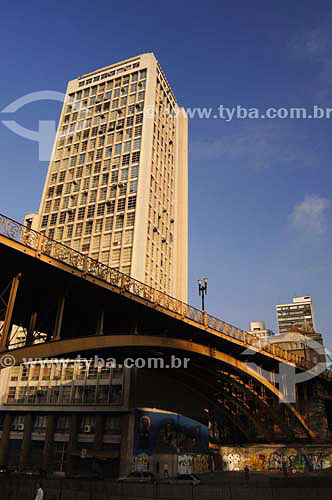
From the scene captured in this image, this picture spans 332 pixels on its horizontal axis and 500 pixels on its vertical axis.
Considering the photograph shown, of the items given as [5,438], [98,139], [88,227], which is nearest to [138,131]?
[98,139]

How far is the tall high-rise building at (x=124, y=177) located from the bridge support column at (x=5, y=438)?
24.9 metres

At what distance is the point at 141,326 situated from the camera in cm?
2948

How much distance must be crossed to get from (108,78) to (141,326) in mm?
66354

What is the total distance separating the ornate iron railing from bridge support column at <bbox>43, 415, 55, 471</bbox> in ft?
96.3

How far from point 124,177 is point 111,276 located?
46.0m

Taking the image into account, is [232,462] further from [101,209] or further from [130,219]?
[101,209]

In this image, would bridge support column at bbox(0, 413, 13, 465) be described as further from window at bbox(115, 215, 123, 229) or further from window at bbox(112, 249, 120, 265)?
window at bbox(115, 215, 123, 229)

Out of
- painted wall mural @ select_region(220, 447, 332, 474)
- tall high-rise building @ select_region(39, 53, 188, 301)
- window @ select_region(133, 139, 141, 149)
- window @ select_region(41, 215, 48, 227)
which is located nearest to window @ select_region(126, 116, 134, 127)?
tall high-rise building @ select_region(39, 53, 188, 301)

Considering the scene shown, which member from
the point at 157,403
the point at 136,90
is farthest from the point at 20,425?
the point at 136,90

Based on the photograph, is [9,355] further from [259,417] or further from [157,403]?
[259,417]

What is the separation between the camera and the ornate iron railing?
19.7 m

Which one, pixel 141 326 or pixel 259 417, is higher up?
pixel 141 326

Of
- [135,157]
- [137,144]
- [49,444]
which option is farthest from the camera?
[137,144]

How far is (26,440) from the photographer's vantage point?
5281 centimetres
